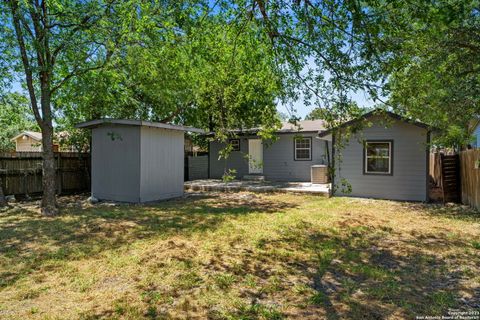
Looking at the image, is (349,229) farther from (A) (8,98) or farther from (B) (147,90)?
(A) (8,98)

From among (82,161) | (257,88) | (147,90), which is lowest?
(82,161)

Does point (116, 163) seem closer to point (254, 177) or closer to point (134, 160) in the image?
point (134, 160)

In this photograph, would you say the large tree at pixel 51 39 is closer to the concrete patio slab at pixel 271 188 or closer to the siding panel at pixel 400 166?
the concrete patio slab at pixel 271 188

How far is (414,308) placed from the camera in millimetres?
3260

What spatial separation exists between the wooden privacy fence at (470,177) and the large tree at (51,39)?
926cm

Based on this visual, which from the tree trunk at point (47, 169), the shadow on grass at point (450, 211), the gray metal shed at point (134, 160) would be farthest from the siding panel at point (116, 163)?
the shadow on grass at point (450, 211)

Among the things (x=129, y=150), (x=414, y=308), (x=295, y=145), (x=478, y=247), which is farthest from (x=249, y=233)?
(x=295, y=145)

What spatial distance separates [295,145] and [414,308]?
40.0 feet

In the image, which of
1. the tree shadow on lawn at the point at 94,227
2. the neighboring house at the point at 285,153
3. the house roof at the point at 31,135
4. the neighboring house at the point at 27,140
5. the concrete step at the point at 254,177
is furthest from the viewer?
the neighboring house at the point at 27,140

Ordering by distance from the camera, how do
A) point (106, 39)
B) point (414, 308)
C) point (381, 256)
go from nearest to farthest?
point (414, 308), point (381, 256), point (106, 39)

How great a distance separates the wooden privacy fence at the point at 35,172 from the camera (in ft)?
33.6

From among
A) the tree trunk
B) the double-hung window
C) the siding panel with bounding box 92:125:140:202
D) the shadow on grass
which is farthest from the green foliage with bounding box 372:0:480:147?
the tree trunk

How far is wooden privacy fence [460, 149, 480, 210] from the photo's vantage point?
27.7ft

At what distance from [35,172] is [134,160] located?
3.78 m
